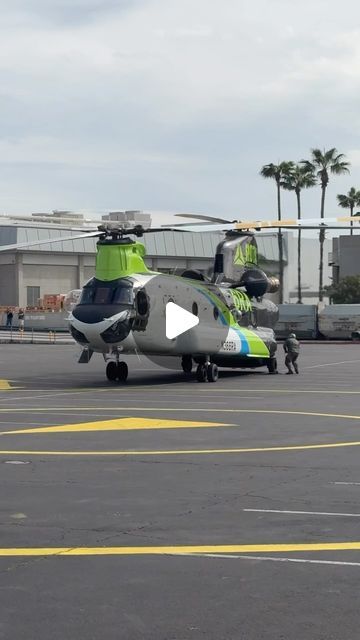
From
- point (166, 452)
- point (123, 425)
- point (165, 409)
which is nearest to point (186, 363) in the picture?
point (165, 409)

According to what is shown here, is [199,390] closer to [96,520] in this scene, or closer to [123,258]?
[123,258]

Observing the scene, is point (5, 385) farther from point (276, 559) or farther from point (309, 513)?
point (276, 559)

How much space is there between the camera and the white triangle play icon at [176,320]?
1369 inches

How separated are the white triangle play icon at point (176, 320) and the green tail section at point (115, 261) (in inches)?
77.3

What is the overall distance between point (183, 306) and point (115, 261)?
3.38 m

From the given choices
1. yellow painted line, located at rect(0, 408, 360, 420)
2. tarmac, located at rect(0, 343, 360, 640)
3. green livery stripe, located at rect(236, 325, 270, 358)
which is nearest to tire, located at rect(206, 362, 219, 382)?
green livery stripe, located at rect(236, 325, 270, 358)

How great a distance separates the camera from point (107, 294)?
33094 mm

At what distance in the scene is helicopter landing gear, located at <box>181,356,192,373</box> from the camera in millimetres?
38812

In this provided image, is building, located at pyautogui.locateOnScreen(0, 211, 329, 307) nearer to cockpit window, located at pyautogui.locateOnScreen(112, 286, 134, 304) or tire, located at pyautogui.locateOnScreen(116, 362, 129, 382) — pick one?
tire, located at pyautogui.locateOnScreen(116, 362, 129, 382)

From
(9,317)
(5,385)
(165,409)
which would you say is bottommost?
(9,317)

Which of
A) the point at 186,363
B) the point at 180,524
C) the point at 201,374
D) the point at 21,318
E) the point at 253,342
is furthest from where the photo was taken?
the point at 21,318

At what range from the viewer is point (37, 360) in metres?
50.5

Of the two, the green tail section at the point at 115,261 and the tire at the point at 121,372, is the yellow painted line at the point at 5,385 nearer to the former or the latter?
the tire at the point at 121,372

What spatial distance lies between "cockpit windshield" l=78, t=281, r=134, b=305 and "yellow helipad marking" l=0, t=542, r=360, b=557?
2266cm
